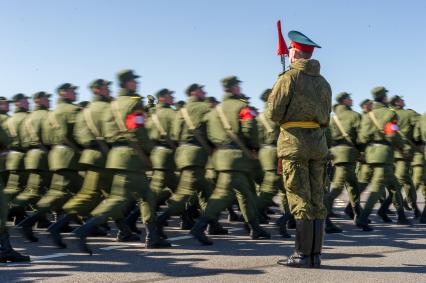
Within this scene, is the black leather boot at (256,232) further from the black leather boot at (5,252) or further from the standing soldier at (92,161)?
the black leather boot at (5,252)

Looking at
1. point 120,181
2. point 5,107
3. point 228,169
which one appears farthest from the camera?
point 5,107

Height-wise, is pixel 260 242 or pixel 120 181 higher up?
pixel 120 181

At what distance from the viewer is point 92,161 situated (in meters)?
7.45

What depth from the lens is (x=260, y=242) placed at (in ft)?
26.0

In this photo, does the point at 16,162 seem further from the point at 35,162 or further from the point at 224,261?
the point at 224,261

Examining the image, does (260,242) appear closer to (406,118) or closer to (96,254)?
(96,254)

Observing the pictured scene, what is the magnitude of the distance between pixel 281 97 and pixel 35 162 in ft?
14.2

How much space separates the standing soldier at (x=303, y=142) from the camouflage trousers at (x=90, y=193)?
2.37 m

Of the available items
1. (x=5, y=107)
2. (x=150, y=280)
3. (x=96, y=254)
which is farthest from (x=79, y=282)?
(x=5, y=107)

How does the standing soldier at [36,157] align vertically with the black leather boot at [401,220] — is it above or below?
above

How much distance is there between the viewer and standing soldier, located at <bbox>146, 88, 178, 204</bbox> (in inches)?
351

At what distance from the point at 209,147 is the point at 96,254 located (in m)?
2.06

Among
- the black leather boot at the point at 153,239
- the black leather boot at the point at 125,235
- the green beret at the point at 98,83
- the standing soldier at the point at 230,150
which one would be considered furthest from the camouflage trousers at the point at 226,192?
the green beret at the point at 98,83

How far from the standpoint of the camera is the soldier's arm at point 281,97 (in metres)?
5.84
